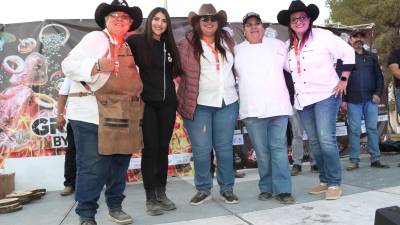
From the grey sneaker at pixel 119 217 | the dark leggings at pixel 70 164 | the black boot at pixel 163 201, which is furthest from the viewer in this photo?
the dark leggings at pixel 70 164

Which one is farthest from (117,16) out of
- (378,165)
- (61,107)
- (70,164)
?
(378,165)

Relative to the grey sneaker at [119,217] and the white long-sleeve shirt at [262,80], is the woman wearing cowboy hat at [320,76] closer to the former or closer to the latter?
the white long-sleeve shirt at [262,80]

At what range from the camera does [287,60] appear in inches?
181

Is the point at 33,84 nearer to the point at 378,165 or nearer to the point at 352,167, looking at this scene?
the point at 352,167

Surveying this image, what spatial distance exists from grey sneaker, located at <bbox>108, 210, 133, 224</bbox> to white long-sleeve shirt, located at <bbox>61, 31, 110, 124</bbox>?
0.91m

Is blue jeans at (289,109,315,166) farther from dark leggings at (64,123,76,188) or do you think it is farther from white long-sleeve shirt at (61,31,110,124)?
white long-sleeve shirt at (61,31,110,124)

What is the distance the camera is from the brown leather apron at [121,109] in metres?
3.47

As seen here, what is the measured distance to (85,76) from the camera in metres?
3.41

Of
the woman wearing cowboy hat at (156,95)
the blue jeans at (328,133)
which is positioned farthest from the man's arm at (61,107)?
the blue jeans at (328,133)

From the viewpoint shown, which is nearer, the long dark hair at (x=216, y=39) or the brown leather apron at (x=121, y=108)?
the brown leather apron at (x=121, y=108)

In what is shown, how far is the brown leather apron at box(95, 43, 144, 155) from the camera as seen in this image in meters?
3.47

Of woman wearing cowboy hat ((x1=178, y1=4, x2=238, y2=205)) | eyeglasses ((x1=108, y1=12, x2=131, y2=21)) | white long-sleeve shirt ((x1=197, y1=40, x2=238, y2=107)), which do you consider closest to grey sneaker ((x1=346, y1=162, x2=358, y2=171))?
woman wearing cowboy hat ((x1=178, y1=4, x2=238, y2=205))

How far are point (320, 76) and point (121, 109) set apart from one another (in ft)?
6.73

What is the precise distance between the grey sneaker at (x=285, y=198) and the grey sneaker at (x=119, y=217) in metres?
1.46
